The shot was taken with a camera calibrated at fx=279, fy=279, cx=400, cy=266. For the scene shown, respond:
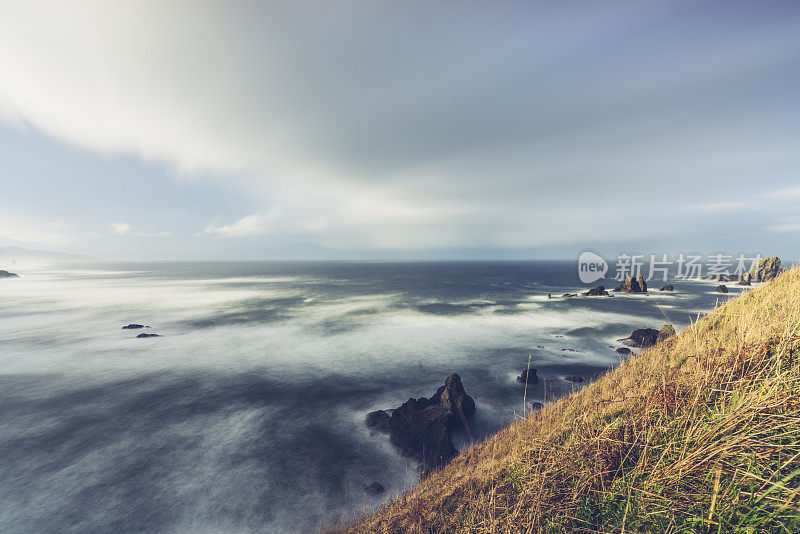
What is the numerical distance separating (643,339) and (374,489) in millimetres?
27766

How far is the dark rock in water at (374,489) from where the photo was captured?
1004 cm

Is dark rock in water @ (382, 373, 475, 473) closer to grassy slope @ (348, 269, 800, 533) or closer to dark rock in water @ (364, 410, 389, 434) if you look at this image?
dark rock in water @ (364, 410, 389, 434)

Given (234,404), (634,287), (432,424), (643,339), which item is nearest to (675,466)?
(432,424)

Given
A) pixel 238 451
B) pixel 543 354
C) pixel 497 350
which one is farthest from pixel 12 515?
pixel 543 354

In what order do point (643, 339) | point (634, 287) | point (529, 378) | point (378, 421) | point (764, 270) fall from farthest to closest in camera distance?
1. point (764, 270)
2. point (634, 287)
3. point (643, 339)
4. point (529, 378)
5. point (378, 421)

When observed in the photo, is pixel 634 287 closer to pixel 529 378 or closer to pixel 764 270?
pixel 764 270

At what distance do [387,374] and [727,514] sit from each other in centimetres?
1958

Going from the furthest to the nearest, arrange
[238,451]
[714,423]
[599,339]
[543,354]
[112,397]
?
1. [599,339]
2. [543,354]
3. [112,397]
4. [238,451]
5. [714,423]

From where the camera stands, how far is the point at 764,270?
76.5 m

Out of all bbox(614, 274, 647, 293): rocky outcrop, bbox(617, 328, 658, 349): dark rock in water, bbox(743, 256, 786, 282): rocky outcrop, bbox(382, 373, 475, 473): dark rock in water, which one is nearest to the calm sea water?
bbox(382, 373, 475, 473): dark rock in water

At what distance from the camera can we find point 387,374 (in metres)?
20.9

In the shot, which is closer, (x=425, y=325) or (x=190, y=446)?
(x=190, y=446)

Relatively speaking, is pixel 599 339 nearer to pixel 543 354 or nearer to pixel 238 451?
pixel 543 354

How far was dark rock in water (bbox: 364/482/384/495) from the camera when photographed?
1004 cm
